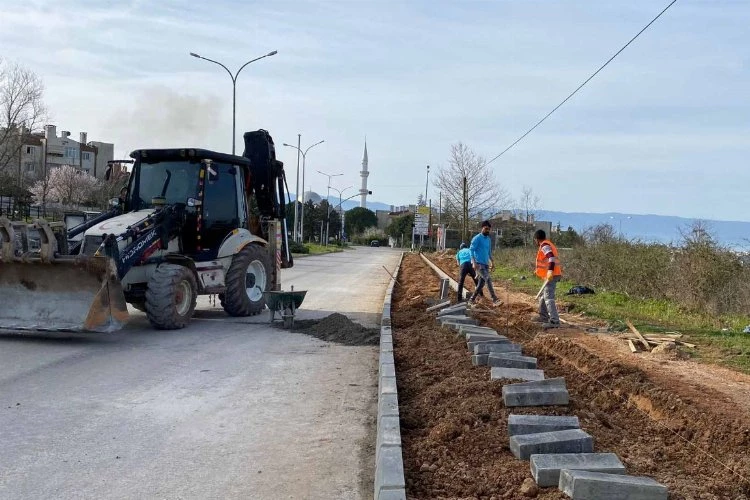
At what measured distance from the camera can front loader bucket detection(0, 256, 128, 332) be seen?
33.5 ft

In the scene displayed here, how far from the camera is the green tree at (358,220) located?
136125 mm

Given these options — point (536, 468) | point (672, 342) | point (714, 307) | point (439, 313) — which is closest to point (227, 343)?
point (439, 313)

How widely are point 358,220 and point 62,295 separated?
127 metres

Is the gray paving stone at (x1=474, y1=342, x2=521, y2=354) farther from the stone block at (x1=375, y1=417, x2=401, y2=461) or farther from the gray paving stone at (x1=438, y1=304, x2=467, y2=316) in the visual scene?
the gray paving stone at (x1=438, y1=304, x2=467, y2=316)

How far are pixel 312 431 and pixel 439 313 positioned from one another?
6.79m

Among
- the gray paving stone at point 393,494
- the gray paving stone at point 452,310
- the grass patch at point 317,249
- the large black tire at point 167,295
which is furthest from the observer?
the grass patch at point 317,249

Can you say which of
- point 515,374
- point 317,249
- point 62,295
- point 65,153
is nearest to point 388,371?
point 515,374

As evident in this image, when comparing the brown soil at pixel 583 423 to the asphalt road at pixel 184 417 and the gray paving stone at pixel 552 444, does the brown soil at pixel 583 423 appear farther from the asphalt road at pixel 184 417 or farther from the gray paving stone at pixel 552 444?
the asphalt road at pixel 184 417

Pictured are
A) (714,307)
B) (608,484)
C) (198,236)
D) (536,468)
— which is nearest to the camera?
(608,484)

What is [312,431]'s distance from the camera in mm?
6625

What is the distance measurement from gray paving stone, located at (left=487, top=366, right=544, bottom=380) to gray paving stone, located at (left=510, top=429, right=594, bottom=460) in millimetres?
2076

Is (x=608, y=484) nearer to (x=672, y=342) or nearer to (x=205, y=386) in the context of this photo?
(x=205, y=386)

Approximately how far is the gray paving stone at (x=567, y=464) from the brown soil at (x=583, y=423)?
3.9 inches

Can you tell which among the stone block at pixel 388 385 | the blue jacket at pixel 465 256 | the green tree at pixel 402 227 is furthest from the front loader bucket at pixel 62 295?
the green tree at pixel 402 227
